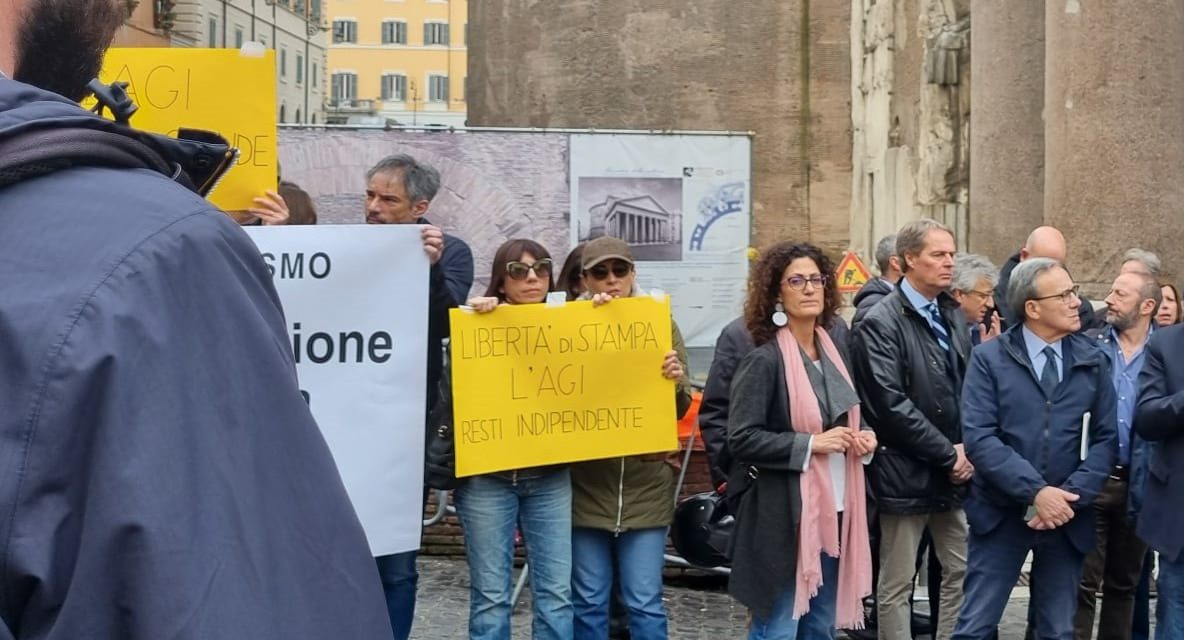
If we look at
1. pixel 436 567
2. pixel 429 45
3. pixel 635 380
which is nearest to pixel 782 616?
pixel 635 380

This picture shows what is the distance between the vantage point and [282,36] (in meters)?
82.5

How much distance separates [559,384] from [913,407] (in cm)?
143

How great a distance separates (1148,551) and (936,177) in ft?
19.6

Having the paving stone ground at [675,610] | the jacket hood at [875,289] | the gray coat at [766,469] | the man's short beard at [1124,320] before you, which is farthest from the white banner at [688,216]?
the gray coat at [766,469]

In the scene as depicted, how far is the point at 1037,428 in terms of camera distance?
607cm

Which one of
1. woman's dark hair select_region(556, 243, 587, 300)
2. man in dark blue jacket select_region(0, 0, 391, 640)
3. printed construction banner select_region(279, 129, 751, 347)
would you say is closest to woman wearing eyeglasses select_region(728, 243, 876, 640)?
woman's dark hair select_region(556, 243, 587, 300)

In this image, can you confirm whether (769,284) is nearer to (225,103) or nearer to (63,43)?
(225,103)

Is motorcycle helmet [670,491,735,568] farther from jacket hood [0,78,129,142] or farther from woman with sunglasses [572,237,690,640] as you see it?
jacket hood [0,78,129,142]

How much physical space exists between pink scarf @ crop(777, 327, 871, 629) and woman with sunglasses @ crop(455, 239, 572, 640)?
86cm

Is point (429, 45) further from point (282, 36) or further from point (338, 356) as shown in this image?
point (338, 356)

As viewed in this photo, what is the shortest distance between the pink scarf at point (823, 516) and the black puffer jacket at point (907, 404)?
347 mm

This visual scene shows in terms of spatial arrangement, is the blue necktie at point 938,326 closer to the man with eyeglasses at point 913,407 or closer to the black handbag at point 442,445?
the man with eyeglasses at point 913,407

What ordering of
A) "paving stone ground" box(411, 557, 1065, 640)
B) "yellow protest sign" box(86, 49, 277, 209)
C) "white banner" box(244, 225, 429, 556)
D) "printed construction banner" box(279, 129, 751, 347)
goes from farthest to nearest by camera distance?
"printed construction banner" box(279, 129, 751, 347) → "paving stone ground" box(411, 557, 1065, 640) → "white banner" box(244, 225, 429, 556) → "yellow protest sign" box(86, 49, 277, 209)

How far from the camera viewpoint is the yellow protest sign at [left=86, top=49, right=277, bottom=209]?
17.3ft
